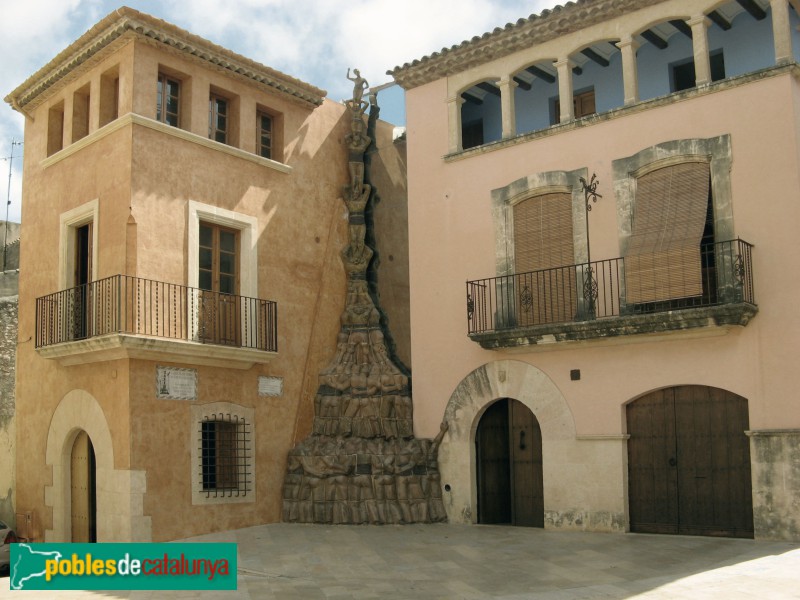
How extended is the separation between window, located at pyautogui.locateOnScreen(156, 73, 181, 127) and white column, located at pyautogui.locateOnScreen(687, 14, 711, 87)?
8838 millimetres

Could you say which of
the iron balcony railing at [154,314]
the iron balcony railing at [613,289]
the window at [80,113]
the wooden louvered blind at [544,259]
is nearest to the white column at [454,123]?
the wooden louvered blind at [544,259]

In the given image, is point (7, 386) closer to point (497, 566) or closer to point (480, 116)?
point (480, 116)

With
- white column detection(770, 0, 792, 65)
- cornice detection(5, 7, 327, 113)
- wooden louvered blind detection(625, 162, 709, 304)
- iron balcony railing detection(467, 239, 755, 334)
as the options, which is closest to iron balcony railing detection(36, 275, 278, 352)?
iron balcony railing detection(467, 239, 755, 334)

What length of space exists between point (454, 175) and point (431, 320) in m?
2.78

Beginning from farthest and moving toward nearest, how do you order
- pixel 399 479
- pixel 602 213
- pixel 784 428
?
pixel 399 479
pixel 602 213
pixel 784 428

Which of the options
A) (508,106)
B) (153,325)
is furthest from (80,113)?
(508,106)

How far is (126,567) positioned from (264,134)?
9.53m

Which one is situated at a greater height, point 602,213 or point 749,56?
point 749,56

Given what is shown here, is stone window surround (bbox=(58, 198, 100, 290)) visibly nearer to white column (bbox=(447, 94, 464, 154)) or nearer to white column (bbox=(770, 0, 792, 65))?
white column (bbox=(447, 94, 464, 154))

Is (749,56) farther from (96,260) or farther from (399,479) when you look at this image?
(96,260)

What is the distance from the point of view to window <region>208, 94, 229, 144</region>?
1728cm

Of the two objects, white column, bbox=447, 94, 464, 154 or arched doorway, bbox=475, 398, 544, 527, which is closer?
arched doorway, bbox=475, 398, 544, 527

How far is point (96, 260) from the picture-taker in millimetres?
15867

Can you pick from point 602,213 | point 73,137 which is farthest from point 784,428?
point 73,137
